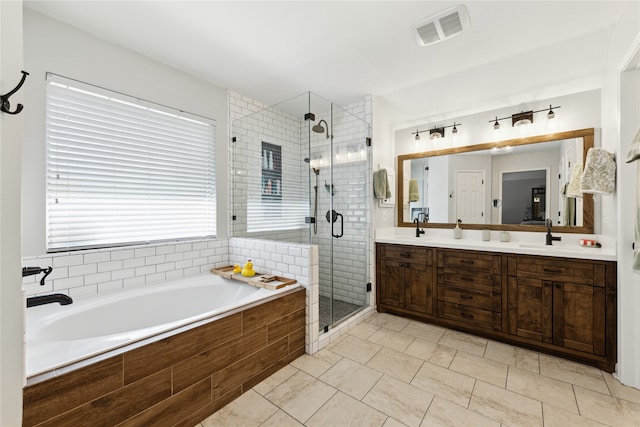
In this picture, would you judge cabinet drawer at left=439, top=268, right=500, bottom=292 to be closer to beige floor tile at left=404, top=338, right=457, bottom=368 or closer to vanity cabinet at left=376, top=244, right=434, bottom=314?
vanity cabinet at left=376, top=244, right=434, bottom=314

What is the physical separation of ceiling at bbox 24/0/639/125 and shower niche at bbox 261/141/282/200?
735 mm

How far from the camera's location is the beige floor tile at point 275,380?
73.3 inches

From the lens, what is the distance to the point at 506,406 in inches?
66.3

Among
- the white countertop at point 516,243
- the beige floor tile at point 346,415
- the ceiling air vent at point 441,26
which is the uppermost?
the ceiling air vent at point 441,26

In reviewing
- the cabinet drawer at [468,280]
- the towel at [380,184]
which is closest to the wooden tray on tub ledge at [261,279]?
the towel at [380,184]

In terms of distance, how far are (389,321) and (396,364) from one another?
832mm

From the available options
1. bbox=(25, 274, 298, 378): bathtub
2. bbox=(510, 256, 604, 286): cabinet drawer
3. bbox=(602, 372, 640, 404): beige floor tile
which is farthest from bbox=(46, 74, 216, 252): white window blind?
bbox=(602, 372, 640, 404): beige floor tile

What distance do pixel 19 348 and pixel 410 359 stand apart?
2.37 metres

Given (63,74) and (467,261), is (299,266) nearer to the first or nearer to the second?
(467,261)

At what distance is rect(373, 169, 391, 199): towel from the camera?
3125mm

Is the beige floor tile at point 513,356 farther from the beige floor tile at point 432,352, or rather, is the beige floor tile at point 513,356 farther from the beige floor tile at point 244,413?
the beige floor tile at point 244,413

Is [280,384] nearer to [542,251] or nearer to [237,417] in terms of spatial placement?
[237,417]

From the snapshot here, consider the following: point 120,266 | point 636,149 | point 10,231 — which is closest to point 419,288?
point 636,149

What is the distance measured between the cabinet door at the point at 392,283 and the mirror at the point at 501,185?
2.35 feet
